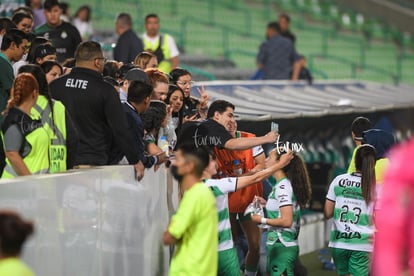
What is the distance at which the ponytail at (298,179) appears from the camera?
1072 centimetres

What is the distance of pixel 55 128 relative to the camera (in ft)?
28.6

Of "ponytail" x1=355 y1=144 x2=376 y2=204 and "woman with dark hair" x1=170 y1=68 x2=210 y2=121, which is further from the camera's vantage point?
"woman with dark hair" x1=170 y1=68 x2=210 y2=121

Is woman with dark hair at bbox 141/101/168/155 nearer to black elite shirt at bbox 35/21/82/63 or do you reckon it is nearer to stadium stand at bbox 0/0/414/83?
black elite shirt at bbox 35/21/82/63

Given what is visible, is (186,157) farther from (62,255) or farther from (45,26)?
(45,26)

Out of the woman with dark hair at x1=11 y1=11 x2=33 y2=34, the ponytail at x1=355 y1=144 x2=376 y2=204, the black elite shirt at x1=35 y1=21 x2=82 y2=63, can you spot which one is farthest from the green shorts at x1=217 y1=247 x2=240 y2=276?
the black elite shirt at x1=35 y1=21 x2=82 y2=63

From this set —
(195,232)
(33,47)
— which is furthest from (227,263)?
(33,47)

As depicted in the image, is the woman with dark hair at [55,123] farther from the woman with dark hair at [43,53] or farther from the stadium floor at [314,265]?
the stadium floor at [314,265]

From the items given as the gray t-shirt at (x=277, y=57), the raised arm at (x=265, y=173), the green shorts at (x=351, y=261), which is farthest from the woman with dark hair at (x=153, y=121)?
the gray t-shirt at (x=277, y=57)

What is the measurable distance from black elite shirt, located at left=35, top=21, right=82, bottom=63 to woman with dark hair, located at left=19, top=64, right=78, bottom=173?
4.91 m

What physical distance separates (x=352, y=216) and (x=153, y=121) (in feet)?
6.08

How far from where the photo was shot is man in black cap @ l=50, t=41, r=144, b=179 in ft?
30.4

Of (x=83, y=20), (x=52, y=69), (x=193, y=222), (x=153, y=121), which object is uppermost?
(x=83, y=20)

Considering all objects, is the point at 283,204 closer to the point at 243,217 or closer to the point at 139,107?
the point at 243,217

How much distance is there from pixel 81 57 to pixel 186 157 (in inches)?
85.0
